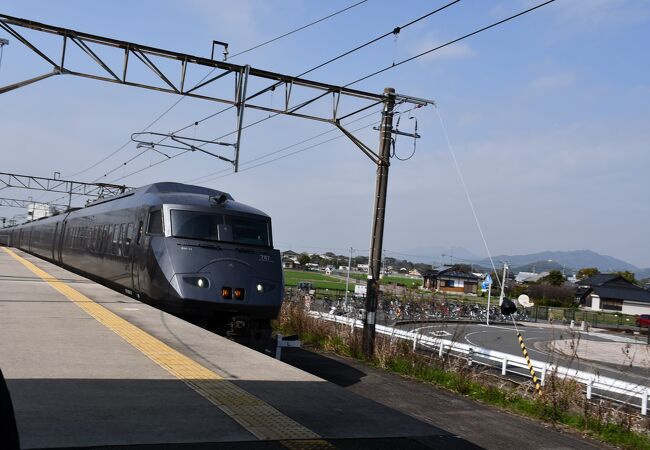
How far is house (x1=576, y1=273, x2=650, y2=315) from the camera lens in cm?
8206

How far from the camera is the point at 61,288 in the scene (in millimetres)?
16281

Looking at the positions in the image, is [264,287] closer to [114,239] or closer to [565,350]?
[114,239]

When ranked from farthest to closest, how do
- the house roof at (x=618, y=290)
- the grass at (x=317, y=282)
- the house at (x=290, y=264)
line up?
the house at (x=290, y=264), the grass at (x=317, y=282), the house roof at (x=618, y=290)

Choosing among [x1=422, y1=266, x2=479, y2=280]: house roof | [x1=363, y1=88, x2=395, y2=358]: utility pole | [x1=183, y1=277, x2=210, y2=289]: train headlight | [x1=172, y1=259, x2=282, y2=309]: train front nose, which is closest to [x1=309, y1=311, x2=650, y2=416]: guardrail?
[x1=363, y1=88, x2=395, y2=358]: utility pole

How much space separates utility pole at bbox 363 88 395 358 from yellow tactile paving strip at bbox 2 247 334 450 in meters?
6.88

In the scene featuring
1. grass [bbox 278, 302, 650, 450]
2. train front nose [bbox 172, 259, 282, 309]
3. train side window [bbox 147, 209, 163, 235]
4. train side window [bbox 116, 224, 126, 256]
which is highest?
train side window [bbox 147, 209, 163, 235]

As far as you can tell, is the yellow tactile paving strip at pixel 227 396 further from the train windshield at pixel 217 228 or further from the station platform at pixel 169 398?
the train windshield at pixel 217 228

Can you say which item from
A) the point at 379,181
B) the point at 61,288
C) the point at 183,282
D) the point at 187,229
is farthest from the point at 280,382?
the point at 61,288

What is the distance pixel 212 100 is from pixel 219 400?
10.7 m

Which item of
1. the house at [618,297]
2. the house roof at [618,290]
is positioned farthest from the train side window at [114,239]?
the house roof at [618,290]

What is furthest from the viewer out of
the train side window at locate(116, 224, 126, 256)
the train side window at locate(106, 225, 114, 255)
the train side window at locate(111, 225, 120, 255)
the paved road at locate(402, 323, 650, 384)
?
the paved road at locate(402, 323, 650, 384)

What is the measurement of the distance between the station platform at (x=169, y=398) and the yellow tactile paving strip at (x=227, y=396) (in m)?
0.01

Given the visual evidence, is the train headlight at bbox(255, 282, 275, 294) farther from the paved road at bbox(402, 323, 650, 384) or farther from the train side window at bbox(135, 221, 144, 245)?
the paved road at bbox(402, 323, 650, 384)

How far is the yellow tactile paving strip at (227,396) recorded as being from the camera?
18.5ft
